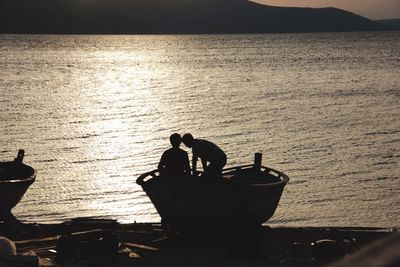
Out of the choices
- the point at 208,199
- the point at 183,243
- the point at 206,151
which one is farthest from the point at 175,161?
the point at 183,243

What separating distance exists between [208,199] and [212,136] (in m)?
30.6

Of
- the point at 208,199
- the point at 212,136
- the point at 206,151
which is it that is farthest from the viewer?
the point at 212,136

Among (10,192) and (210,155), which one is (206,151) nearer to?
(210,155)

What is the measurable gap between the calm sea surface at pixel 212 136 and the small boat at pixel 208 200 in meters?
11.5

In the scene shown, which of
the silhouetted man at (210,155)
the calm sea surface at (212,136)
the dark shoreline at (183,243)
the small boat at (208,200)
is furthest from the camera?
the calm sea surface at (212,136)

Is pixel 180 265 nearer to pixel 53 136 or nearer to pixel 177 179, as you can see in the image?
pixel 177 179

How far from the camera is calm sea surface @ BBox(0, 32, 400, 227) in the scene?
28.3m

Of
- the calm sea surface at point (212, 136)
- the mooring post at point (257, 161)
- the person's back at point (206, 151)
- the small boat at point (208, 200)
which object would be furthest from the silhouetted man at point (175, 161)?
the calm sea surface at point (212, 136)

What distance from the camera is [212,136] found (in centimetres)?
4394

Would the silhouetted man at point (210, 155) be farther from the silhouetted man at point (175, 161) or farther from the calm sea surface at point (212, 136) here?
the calm sea surface at point (212, 136)

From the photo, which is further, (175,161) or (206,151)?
(206,151)

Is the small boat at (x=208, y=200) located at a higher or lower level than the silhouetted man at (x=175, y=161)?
lower

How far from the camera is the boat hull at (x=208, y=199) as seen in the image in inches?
520

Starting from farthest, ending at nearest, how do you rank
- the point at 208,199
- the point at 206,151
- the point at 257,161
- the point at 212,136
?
the point at 212,136
the point at 257,161
the point at 206,151
the point at 208,199
